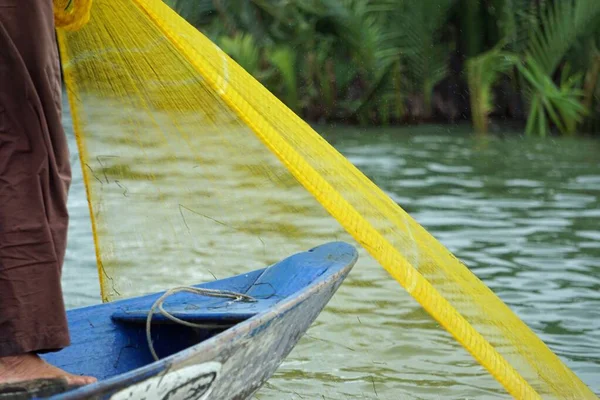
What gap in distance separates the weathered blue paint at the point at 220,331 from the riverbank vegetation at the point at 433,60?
7620 mm

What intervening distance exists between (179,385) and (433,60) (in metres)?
9.51

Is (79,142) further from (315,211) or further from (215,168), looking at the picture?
(315,211)

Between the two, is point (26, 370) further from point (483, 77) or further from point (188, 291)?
→ point (483, 77)

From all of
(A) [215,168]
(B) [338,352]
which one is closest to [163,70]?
(A) [215,168]

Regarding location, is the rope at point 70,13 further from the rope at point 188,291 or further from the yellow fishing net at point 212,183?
the rope at point 188,291

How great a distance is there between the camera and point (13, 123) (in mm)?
2354

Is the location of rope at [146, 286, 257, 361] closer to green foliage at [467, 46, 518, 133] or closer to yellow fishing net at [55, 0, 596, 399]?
yellow fishing net at [55, 0, 596, 399]

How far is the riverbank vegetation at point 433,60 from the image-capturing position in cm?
1057

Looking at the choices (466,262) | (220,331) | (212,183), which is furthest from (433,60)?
(220,331)

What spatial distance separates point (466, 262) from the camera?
5.81 metres

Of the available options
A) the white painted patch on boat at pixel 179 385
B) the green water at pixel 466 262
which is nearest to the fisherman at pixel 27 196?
the white painted patch on boat at pixel 179 385

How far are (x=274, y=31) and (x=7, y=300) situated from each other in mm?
10320

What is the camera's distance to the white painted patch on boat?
221 cm

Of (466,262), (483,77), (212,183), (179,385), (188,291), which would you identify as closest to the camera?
(179,385)
